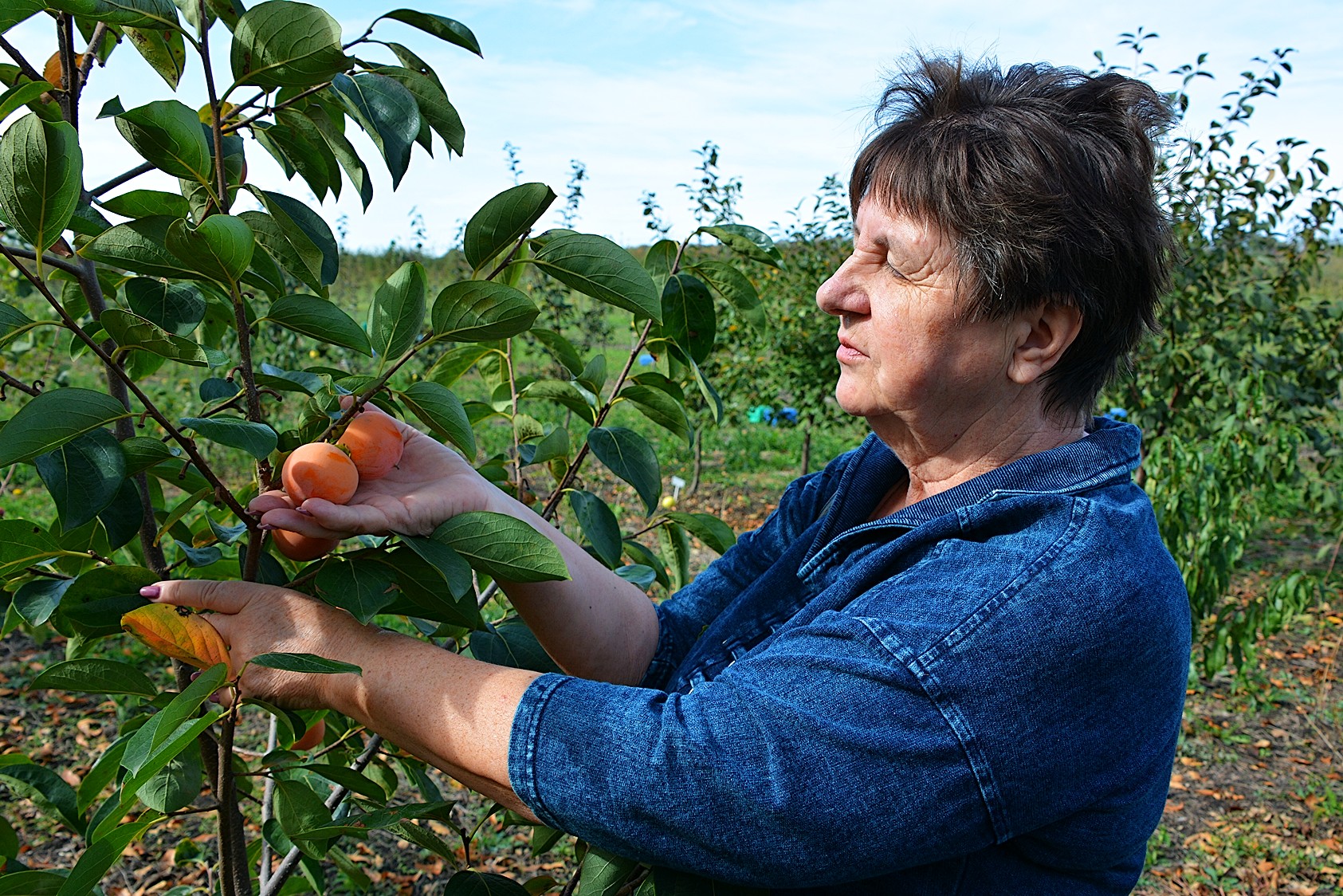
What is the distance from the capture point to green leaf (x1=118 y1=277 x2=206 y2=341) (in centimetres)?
108

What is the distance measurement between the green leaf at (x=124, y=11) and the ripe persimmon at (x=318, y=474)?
1.31 ft

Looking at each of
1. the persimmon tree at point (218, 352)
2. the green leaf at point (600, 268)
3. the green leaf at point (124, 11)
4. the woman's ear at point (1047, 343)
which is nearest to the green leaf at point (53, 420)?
the persimmon tree at point (218, 352)

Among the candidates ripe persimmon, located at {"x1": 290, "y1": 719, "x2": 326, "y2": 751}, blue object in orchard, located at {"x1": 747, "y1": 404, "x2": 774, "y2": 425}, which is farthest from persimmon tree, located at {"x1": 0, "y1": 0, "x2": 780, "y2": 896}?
blue object in orchard, located at {"x1": 747, "y1": 404, "x2": 774, "y2": 425}

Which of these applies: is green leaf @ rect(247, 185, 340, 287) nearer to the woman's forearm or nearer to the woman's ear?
the woman's forearm

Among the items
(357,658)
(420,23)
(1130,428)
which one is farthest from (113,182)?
(1130,428)

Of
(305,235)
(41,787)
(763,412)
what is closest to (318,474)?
(305,235)

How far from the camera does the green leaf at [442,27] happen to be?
3.54 feet

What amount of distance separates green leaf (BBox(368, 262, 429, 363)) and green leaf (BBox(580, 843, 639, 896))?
56 centimetres

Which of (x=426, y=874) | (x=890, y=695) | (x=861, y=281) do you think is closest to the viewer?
(x=890, y=695)

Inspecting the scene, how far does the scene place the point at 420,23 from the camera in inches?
42.8

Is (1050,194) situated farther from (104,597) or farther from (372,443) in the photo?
(104,597)

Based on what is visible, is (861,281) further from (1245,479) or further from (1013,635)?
(1245,479)

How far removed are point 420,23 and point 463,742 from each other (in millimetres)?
Result: 727

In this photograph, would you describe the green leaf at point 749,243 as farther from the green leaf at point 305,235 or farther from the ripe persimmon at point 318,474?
the ripe persimmon at point 318,474
